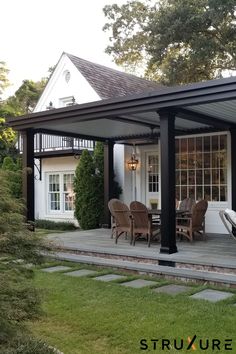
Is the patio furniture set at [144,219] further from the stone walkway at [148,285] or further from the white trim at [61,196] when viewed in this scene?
the white trim at [61,196]

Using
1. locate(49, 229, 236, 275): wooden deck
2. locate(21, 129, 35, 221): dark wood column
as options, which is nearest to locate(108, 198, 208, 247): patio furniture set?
locate(49, 229, 236, 275): wooden deck

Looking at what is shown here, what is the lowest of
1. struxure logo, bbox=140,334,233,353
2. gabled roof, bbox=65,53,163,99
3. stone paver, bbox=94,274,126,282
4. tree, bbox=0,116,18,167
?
struxure logo, bbox=140,334,233,353

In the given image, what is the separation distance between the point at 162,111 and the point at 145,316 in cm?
378

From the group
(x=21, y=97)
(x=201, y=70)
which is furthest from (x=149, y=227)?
(x=21, y=97)

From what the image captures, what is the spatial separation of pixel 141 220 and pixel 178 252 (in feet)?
3.88

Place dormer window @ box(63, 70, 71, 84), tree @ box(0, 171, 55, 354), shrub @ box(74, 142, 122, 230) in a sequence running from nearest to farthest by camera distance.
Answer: tree @ box(0, 171, 55, 354)
shrub @ box(74, 142, 122, 230)
dormer window @ box(63, 70, 71, 84)

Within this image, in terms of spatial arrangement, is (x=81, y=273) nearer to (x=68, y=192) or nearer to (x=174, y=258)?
(x=174, y=258)

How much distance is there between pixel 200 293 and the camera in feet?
18.0

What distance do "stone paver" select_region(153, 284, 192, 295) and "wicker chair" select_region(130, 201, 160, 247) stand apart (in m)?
2.20

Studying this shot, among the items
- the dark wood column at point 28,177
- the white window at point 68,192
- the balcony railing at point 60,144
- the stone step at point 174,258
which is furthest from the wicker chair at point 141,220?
the white window at point 68,192

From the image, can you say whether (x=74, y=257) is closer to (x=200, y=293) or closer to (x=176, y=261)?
(x=176, y=261)

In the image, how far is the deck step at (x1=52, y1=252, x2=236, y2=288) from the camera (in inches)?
234

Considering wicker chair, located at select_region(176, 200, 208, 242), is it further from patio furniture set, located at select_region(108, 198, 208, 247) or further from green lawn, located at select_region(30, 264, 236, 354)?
green lawn, located at select_region(30, 264, 236, 354)

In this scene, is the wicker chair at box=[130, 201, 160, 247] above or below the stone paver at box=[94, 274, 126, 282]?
above
